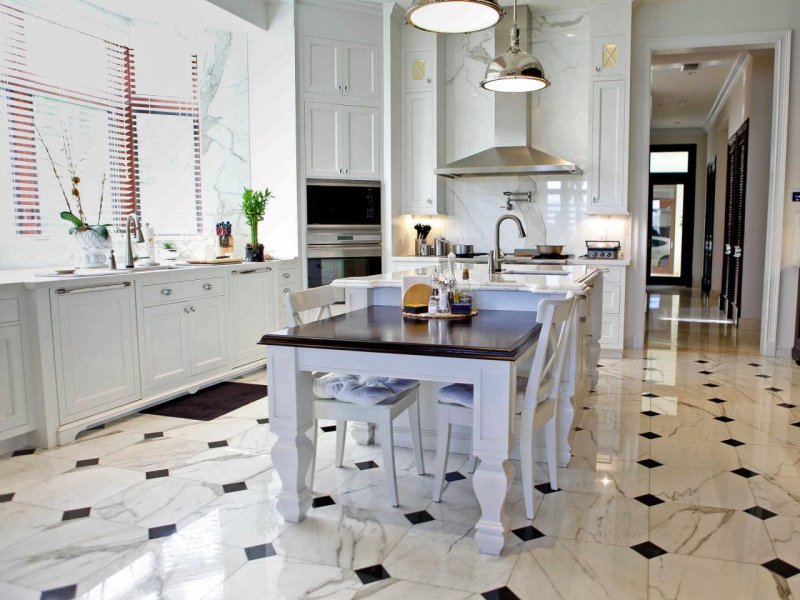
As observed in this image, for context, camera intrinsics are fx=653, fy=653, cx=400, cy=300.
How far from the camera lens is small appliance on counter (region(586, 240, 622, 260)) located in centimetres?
573

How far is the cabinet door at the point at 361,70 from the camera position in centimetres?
569

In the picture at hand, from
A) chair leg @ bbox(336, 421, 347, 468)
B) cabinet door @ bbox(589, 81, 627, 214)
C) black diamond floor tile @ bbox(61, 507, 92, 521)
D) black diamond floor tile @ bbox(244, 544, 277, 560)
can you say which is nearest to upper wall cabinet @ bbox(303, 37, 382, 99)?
cabinet door @ bbox(589, 81, 627, 214)

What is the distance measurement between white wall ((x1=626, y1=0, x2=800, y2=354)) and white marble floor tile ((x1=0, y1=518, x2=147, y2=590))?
4886 mm

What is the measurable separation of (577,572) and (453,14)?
2.27m

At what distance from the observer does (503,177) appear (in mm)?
6367

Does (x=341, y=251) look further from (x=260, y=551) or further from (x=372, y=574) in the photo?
(x=372, y=574)

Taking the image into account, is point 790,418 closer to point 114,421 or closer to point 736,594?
point 736,594

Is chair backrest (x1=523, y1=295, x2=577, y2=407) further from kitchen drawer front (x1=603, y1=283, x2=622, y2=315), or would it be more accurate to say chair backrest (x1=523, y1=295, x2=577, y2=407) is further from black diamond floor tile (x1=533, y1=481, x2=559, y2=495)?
kitchen drawer front (x1=603, y1=283, x2=622, y2=315)

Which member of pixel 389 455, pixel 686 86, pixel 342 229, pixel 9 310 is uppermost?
pixel 686 86

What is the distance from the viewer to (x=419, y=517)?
261 centimetres

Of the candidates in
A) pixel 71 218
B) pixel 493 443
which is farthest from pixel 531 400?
pixel 71 218

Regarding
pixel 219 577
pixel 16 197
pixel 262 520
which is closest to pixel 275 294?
pixel 16 197

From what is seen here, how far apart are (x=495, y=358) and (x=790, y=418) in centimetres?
272

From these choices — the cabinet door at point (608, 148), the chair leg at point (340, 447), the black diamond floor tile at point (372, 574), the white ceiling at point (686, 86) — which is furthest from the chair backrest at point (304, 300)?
the white ceiling at point (686, 86)
